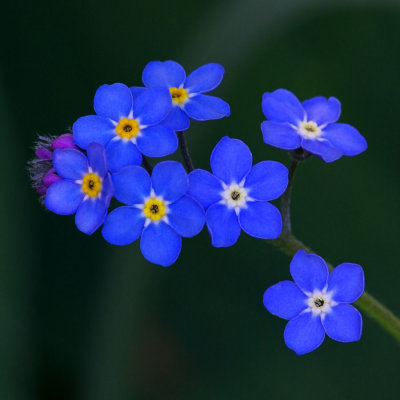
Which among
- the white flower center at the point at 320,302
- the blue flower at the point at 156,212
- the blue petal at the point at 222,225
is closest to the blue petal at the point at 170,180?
the blue flower at the point at 156,212

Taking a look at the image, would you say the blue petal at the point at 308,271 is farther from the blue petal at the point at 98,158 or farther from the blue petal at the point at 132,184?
the blue petal at the point at 98,158

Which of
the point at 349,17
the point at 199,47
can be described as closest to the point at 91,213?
the point at 199,47

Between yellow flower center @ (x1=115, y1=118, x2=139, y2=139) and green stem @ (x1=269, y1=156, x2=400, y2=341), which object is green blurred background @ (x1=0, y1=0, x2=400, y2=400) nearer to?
green stem @ (x1=269, y1=156, x2=400, y2=341)

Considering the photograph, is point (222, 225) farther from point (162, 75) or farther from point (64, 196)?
point (162, 75)

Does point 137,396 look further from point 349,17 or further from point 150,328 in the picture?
point 349,17

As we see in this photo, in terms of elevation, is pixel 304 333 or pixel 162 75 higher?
pixel 162 75

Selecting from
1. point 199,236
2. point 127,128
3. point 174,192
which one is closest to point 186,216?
point 174,192

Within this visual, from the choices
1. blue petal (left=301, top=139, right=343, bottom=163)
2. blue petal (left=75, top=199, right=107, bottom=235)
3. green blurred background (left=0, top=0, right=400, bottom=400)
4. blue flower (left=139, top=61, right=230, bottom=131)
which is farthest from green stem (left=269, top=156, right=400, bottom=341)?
green blurred background (left=0, top=0, right=400, bottom=400)
